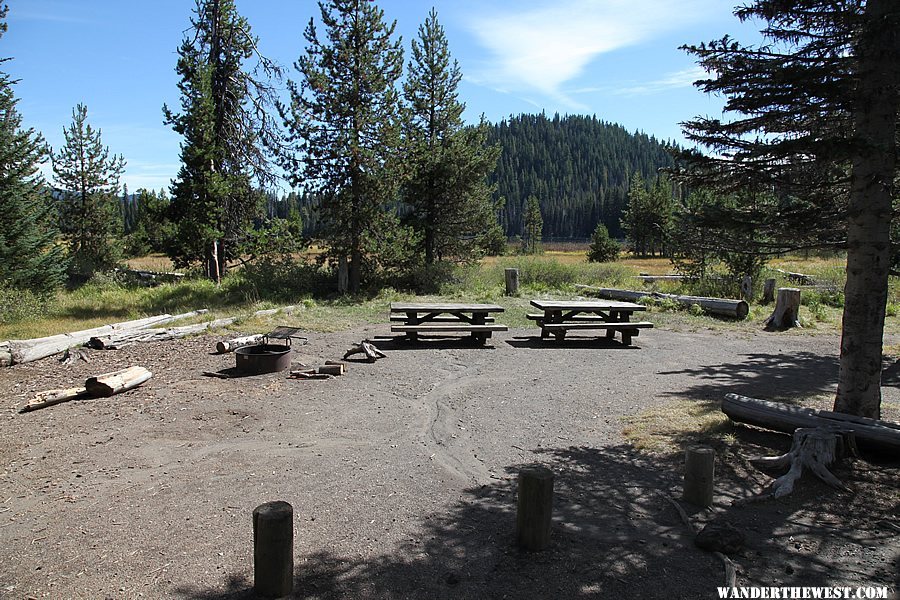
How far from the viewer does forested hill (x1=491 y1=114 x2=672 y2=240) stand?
129125mm

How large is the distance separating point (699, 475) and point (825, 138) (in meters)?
2.91

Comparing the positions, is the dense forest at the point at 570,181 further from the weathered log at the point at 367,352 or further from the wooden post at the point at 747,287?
the weathered log at the point at 367,352

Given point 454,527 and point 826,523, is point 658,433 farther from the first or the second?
point 454,527

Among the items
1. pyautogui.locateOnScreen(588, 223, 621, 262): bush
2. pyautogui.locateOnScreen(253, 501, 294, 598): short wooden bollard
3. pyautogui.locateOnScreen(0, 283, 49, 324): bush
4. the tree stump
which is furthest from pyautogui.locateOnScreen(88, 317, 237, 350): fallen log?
pyautogui.locateOnScreen(588, 223, 621, 262): bush

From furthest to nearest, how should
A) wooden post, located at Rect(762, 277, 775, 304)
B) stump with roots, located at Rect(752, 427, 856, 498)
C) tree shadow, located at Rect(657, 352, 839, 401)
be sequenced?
wooden post, located at Rect(762, 277, 775, 304) → tree shadow, located at Rect(657, 352, 839, 401) → stump with roots, located at Rect(752, 427, 856, 498)

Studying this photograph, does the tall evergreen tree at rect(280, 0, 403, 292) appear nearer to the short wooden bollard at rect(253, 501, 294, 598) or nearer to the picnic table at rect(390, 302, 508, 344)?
the picnic table at rect(390, 302, 508, 344)

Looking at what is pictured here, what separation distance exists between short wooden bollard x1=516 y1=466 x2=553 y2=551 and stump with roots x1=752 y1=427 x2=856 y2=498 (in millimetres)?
2127

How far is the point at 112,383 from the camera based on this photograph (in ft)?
23.6

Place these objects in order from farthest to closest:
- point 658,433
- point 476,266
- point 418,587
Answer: point 476,266, point 658,433, point 418,587

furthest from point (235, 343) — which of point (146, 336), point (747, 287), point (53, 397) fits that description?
point (747, 287)

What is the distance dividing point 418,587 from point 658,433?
3.65 meters

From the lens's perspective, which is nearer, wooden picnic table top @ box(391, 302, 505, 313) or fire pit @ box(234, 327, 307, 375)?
fire pit @ box(234, 327, 307, 375)

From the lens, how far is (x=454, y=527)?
12.8 feet

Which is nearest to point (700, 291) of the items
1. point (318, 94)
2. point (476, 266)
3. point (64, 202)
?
point (476, 266)
